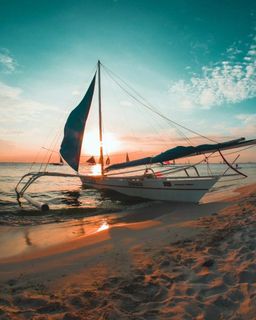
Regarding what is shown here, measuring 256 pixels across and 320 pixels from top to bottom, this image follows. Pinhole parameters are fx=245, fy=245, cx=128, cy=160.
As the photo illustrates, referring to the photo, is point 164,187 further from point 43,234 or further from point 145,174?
point 43,234

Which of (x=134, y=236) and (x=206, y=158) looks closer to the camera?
(x=134, y=236)

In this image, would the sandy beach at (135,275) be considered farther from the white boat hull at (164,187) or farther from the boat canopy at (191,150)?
the white boat hull at (164,187)

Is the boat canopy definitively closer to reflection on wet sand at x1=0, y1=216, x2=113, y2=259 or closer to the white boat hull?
the white boat hull

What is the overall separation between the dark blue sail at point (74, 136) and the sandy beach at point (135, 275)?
36.5 ft

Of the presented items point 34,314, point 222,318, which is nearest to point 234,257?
point 222,318

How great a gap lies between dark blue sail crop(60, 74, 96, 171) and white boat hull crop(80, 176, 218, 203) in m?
3.25

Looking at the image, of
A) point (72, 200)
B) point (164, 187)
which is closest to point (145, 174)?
point (164, 187)

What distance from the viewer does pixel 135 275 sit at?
192 inches

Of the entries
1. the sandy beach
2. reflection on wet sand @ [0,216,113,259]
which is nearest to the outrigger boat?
reflection on wet sand @ [0,216,113,259]

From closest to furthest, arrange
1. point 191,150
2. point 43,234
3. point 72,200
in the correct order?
point 43,234
point 191,150
point 72,200

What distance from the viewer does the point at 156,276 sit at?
A: 477 centimetres

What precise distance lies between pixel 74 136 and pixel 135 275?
15.6 meters

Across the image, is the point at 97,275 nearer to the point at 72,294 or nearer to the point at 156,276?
the point at 72,294

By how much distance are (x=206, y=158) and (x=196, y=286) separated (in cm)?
1180
